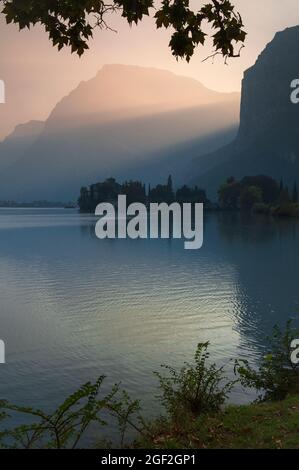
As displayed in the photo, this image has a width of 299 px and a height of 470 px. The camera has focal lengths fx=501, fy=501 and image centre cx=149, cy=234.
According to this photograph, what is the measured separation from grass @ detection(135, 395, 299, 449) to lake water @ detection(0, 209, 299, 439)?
212 cm

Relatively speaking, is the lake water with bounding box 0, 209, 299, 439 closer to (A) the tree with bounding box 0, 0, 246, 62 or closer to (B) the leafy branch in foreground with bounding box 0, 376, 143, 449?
(B) the leafy branch in foreground with bounding box 0, 376, 143, 449

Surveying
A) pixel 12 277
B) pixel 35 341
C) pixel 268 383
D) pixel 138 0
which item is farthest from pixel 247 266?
pixel 138 0

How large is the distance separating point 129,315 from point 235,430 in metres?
18.6

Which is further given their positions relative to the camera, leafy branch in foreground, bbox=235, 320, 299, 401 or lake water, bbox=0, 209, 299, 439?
lake water, bbox=0, 209, 299, 439

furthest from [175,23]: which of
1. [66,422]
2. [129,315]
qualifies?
[129,315]

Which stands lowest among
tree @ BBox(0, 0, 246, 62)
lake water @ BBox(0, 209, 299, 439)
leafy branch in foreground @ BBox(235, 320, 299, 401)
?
lake water @ BBox(0, 209, 299, 439)

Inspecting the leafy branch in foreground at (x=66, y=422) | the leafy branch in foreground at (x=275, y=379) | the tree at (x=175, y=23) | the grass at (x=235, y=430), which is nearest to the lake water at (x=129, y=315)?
the leafy branch in foreground at (x=275, y=379)

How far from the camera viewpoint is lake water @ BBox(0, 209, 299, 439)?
61.5 ft

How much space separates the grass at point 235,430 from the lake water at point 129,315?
212cm

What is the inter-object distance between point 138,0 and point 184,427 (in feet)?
30.2

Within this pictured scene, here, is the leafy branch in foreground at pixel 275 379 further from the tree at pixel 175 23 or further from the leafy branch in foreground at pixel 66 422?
the tree at pixel 175 23

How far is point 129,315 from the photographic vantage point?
29.9m

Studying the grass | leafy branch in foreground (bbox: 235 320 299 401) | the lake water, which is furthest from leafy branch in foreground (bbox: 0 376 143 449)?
leafy branch in foreground (bbox: 235 320 299 401)
